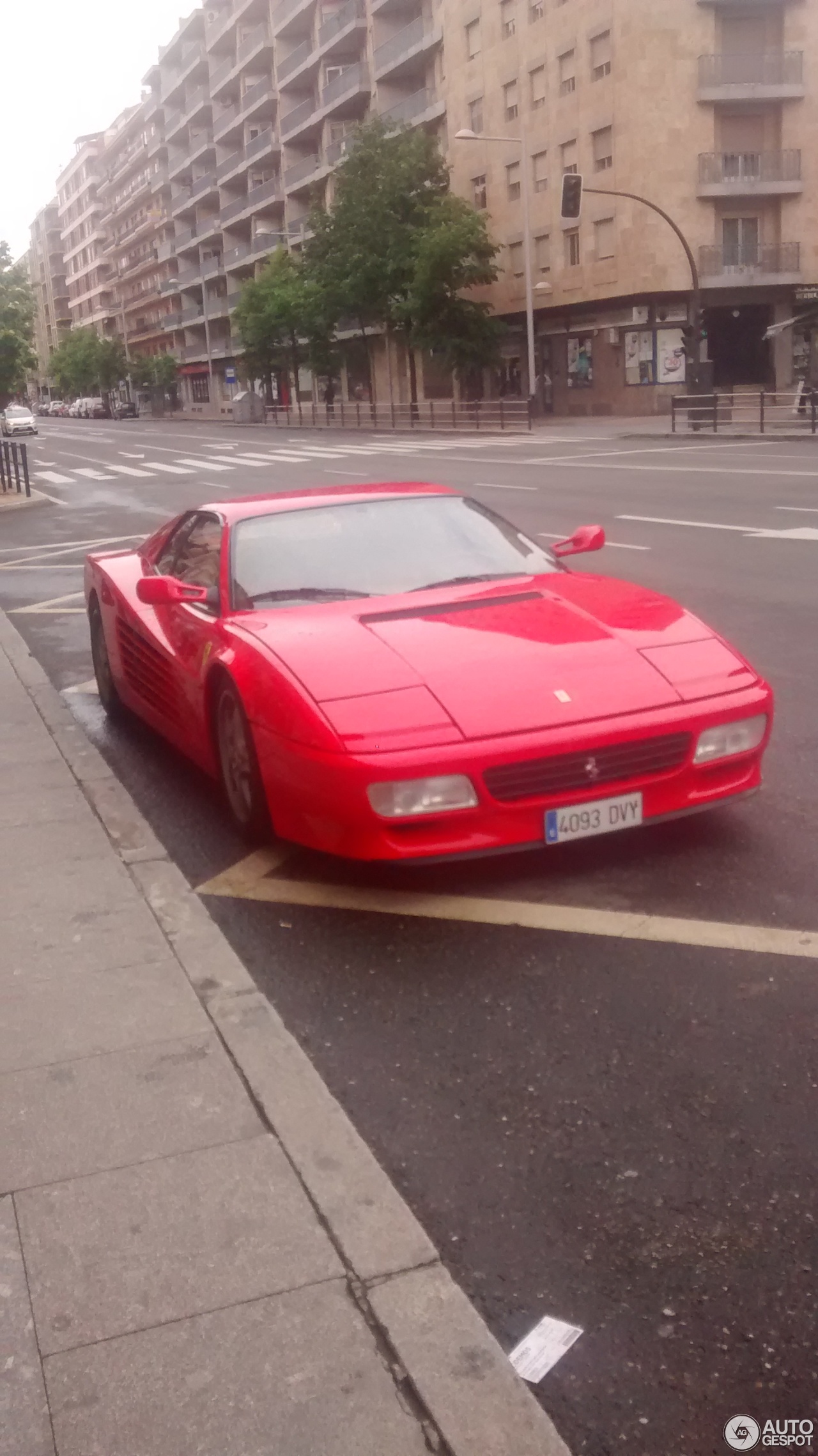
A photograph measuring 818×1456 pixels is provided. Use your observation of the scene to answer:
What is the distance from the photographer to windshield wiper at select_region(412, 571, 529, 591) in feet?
18.0

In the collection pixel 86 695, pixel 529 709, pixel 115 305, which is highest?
pixel 115 305

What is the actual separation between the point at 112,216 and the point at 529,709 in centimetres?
13707

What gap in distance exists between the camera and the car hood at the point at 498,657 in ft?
14.5

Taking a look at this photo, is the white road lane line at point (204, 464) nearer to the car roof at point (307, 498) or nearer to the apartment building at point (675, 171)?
the apartment building at point (675, 171)

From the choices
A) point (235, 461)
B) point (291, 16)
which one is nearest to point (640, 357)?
point (235, 461)

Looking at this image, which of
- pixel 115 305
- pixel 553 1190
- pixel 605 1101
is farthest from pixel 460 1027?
pixel 115 305

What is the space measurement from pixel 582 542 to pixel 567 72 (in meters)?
47.2

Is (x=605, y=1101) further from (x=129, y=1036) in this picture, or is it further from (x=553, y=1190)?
(x=129, y=1036)

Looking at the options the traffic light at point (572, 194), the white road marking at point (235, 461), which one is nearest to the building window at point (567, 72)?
the traffic light at point (572, 194)

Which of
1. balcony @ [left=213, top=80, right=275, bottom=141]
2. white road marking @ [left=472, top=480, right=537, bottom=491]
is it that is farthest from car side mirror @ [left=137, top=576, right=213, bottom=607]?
balcony @ [left=213, top=80, right=275, bottom=141]

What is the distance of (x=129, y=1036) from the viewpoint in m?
3.62

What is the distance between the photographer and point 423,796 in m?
4.27

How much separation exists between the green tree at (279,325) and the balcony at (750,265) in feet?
64.9

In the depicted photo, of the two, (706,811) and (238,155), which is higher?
(238,155)
